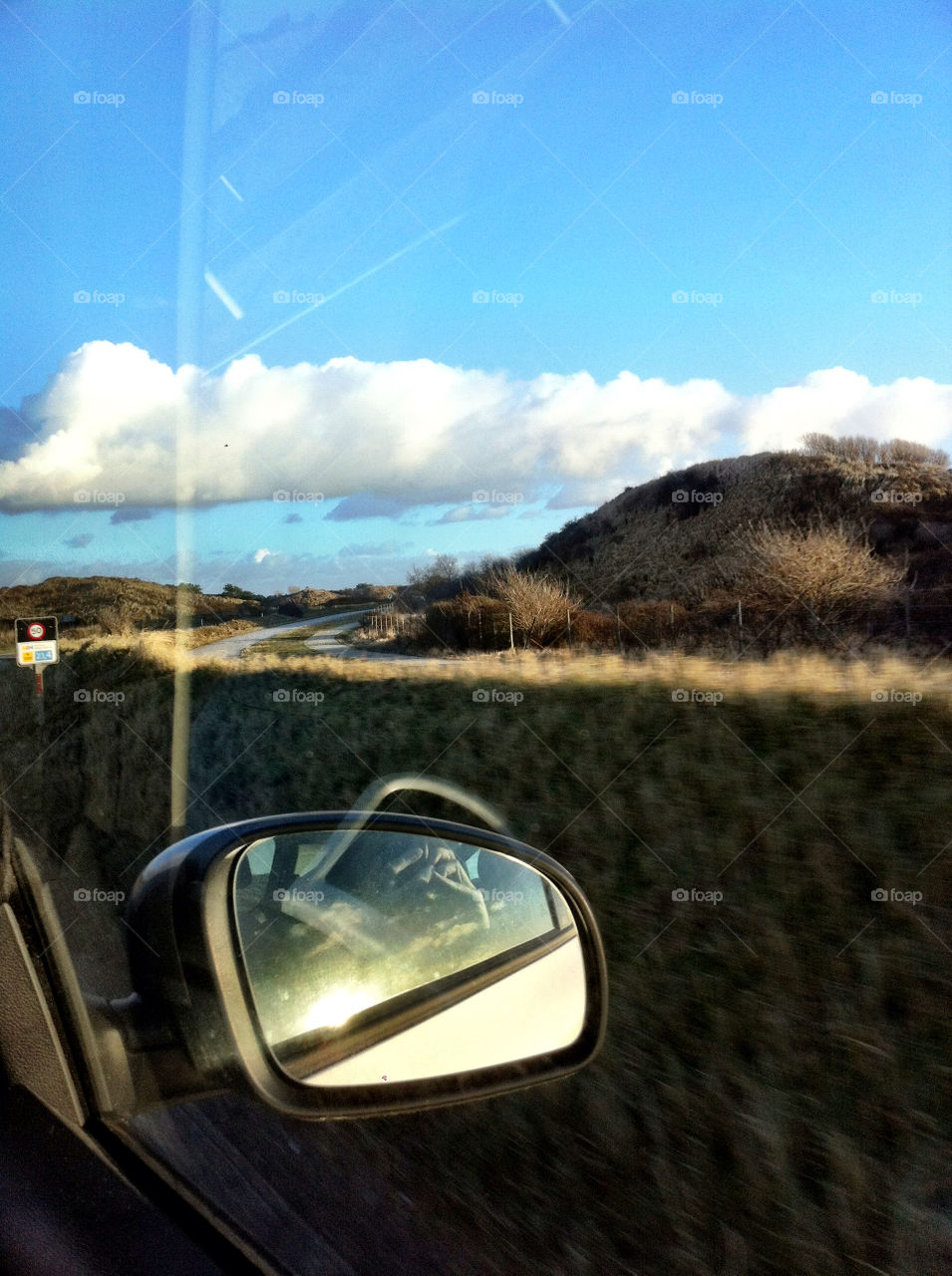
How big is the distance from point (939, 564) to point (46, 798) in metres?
16.4

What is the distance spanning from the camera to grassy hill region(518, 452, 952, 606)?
18688 mm

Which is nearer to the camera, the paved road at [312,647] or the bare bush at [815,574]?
the paved road at [312,647]

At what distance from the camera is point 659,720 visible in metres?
6.52

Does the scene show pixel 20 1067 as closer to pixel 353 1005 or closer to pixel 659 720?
pixel 353 1005

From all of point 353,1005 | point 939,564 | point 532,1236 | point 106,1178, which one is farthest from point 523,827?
point 939,564
